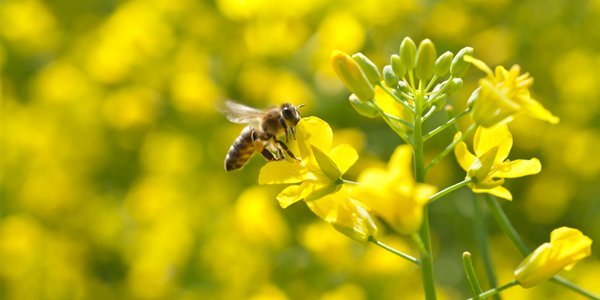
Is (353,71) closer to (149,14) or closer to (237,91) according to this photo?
(237,91)

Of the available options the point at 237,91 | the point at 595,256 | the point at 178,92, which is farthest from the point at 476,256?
the point at 178,92

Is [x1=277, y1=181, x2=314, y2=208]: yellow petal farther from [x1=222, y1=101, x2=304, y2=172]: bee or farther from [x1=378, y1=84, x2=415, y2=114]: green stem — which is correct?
[x1=222, y1=101, x2=304, y2=172]: bee

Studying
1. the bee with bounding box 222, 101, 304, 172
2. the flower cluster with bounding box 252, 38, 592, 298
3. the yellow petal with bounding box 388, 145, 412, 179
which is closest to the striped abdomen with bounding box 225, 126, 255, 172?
the bee with bounding box 222, 101, 304, 172

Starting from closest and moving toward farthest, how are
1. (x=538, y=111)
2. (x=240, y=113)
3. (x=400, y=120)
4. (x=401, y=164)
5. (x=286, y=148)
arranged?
(x=401, y=164) → (x=538, y=111) → (x=400, y=120) → (x=286, y=148) → (x=240, y=113)

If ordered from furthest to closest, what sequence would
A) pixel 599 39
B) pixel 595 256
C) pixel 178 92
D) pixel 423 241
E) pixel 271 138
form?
pixel 599 39
pixel 178 92
pixel 595 256
pixel 271 138
pixel 423 241

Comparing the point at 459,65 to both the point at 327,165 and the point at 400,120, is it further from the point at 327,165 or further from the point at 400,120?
the point at 327,165

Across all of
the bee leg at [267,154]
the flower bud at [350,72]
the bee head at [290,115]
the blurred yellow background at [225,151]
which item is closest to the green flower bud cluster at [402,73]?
the flower bud at [350,72]

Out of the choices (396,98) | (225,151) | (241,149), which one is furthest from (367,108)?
(225,151)
